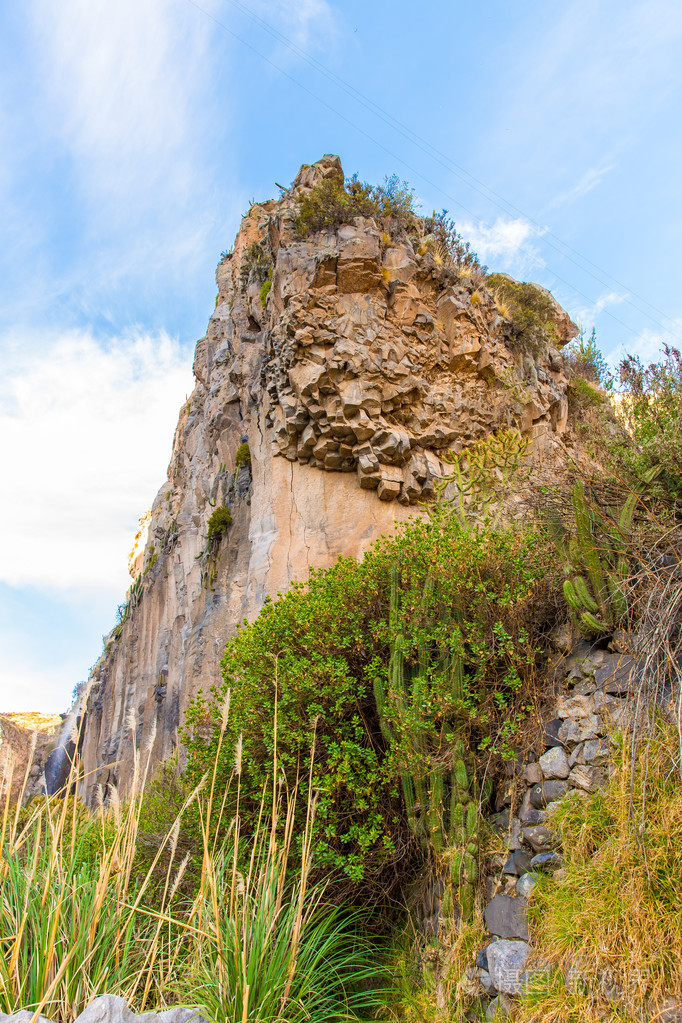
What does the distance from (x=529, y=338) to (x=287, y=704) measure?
11004mm

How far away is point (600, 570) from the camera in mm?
5438

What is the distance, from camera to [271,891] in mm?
4234

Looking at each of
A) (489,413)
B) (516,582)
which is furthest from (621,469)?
(489,413)

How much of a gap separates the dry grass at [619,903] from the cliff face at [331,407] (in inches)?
251

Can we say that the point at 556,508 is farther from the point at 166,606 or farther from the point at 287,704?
the point at 166,606

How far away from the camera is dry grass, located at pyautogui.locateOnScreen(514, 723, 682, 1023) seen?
12.3 feet

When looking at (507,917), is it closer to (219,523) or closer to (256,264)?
(219,523)

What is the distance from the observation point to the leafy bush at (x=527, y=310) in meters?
14.5

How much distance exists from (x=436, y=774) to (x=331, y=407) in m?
7.52

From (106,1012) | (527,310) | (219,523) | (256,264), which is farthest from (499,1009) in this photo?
(256,264)

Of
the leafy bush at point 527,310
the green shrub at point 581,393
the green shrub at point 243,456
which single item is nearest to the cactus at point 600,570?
the green shrub at point 243,456

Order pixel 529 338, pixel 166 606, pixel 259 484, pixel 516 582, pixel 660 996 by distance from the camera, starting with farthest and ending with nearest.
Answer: pixel 166 606 < pixel 529 338 < pixel 259 484 < pixel 516 582 < pixel 660 996

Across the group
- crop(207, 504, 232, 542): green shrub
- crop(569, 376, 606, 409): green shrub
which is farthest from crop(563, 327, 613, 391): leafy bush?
crop(207, 504, 232, 542): green shrub

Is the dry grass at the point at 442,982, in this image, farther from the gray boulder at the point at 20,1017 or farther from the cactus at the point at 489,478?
the cactus at the point at 489,478
